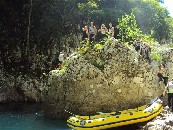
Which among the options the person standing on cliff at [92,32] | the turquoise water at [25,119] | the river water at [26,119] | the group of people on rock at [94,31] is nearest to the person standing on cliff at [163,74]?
the group of people on rock at [94,31]

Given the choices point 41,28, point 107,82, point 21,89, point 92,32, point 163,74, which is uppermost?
point 41,28

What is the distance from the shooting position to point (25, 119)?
1912 centimetres

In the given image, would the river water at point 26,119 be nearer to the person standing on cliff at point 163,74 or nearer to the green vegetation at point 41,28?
the green vegetation at point 41,28

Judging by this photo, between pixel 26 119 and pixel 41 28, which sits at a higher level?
pixel 41 28

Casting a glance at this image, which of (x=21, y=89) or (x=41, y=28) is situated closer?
(x=21, y=89)

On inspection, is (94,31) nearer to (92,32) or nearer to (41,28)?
(92,32)

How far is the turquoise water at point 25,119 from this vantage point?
16.9 m

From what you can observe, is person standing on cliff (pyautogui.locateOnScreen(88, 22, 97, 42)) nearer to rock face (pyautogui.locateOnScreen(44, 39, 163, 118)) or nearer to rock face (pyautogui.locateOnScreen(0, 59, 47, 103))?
rock face (pyautogui.locateOnScreen(44, 39, 163, 118))

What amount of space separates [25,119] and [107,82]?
5444 millimetres

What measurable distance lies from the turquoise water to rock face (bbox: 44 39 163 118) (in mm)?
1163

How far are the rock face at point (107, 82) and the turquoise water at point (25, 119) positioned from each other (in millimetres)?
1163

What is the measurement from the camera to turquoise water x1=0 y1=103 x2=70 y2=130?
666 inches

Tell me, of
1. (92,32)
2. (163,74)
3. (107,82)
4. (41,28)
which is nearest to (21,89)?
(41,28)

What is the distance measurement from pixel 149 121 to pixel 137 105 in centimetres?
309
